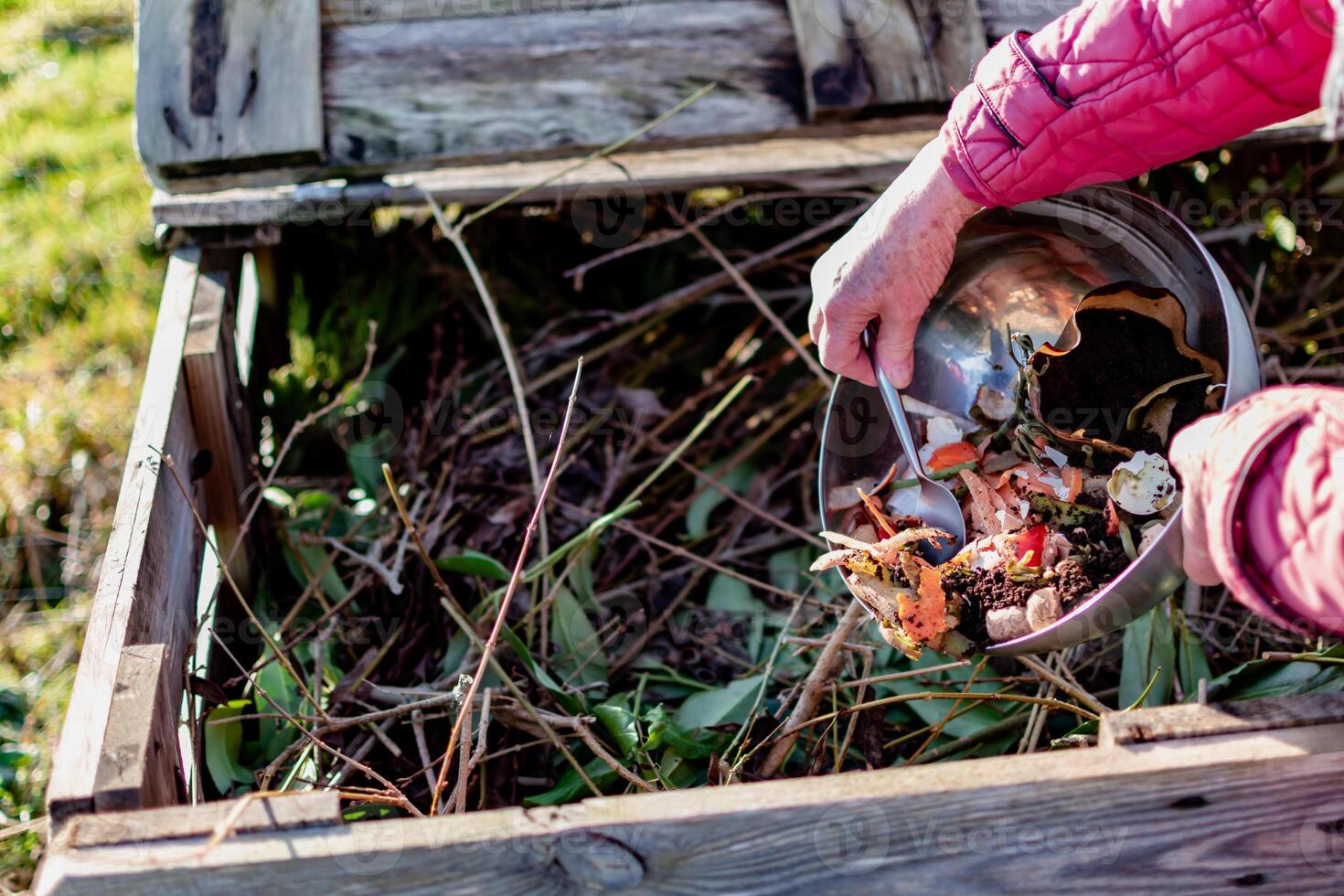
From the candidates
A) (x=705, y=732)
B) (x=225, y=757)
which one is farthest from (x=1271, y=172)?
(x=225, y=757)

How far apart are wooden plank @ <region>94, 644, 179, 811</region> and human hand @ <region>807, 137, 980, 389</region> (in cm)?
86

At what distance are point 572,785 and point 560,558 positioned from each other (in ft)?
1.44

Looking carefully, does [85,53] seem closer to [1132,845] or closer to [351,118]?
[351,118]

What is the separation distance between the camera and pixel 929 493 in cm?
150

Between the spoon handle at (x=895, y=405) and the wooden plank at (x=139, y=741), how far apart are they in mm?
889

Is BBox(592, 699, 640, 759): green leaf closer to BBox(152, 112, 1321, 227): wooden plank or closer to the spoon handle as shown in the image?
the spoon handle

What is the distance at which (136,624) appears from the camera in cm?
133

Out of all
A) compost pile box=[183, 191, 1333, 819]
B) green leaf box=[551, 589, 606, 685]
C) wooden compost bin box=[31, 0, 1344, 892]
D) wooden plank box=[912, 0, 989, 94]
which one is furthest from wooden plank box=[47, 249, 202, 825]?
wooden plank box=[912, 0, 989, 94]

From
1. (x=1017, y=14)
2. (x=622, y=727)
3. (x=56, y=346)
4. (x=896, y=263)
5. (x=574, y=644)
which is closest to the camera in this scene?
(x=896, y=263)

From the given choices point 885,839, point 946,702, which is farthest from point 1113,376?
point 885,839

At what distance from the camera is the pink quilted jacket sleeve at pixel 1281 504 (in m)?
0.94

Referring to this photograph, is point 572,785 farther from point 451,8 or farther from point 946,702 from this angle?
point 451,8

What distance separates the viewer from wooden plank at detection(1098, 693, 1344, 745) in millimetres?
1083

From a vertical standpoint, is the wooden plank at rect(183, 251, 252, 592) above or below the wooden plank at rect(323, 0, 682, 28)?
below
